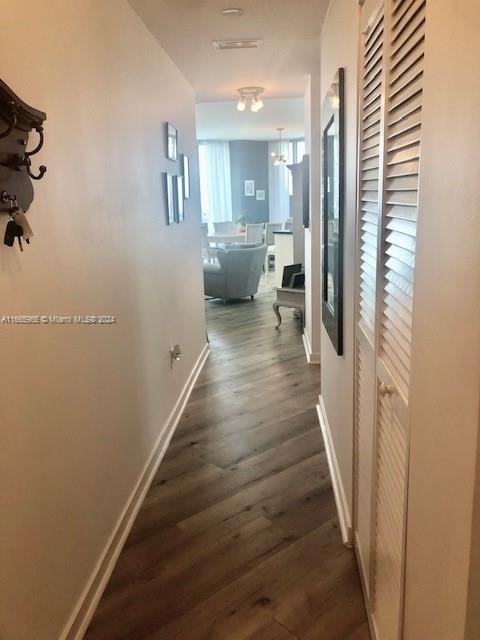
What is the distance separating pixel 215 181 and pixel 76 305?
33.9ft

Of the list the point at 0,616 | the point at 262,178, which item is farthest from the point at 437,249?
the point at 262,178

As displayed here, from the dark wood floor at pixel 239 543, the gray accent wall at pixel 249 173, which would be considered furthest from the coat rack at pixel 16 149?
the gray accent wall at pixel 249 173

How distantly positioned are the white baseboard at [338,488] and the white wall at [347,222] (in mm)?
56

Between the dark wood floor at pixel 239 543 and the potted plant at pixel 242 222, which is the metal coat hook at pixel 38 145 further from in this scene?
the potted plant at pixel 242 222

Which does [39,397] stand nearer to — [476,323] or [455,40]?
[476,323]

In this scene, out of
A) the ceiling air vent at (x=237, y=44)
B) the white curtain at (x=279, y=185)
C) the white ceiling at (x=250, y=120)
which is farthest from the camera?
the white curtain at (x=279, y=185)

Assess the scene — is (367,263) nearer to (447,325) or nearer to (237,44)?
(447,325)

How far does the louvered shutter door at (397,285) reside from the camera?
1145 millimetres

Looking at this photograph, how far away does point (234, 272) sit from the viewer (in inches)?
280

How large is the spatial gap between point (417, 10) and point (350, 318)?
1.21 m

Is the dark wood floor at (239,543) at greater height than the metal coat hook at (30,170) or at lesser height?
lesser

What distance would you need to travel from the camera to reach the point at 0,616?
4.33ft

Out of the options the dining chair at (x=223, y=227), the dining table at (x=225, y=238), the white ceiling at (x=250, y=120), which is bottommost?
the dining table at (x=225, y=238)

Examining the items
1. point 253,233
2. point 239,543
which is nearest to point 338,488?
→ point 239,543
